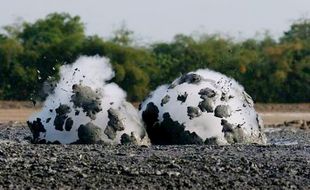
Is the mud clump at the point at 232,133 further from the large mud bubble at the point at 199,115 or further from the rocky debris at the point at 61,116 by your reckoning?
the rocky debris at the point at 61,116

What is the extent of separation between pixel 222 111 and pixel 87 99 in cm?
223

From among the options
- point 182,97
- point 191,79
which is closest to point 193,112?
point 182,97

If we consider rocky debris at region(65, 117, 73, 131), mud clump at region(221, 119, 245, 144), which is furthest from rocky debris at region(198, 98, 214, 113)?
rocky debris at region(65, 117, 73, 131)

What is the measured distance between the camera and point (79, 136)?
17750mm

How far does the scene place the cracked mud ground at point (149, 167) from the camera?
1299cm

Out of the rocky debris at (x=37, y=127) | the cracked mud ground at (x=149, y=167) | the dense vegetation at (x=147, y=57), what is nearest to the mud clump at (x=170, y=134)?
the cracked mud ground at (x=149, y=167)

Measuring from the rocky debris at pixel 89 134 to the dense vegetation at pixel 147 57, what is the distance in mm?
24982

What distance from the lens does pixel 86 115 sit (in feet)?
58.1

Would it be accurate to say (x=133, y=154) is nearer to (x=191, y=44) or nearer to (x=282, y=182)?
(x=282, y=182)

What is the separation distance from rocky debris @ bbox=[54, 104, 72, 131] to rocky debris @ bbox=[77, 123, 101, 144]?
295 millimetres

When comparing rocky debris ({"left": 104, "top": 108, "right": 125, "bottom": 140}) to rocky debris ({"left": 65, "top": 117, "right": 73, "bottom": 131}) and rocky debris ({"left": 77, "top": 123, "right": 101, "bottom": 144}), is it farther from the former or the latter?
rocky debris ({"left": 65, "top": 117, "right": 73, "bottom": 131})

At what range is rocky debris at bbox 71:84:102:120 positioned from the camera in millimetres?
17750

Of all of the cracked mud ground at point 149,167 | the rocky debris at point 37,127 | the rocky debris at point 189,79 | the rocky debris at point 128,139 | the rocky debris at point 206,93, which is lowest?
the cracked mud ground at point 149,167

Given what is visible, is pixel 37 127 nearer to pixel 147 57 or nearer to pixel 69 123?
pixel 69 123
